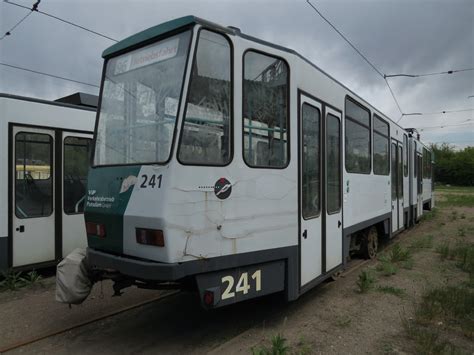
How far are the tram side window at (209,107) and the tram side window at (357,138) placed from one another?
2.83m

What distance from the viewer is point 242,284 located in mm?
3871

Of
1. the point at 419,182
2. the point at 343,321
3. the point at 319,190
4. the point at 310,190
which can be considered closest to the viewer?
the point at 343,321

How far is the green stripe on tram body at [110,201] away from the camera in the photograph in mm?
3812

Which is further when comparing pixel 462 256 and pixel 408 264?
pixel 462 256

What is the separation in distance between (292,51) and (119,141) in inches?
84.7

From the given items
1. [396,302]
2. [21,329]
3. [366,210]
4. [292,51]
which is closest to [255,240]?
[292,51]

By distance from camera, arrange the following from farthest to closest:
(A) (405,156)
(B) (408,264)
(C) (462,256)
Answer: (A) (405,156), (C) (462,256), (B) (408,264)

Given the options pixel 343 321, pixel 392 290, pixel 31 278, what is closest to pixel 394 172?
pixel 392 290

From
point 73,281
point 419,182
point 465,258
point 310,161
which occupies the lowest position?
point 465,258

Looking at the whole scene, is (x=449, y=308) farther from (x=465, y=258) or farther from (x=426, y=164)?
(x=426, y=164)

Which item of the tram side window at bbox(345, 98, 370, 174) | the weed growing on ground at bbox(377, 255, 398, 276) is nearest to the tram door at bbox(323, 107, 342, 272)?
the tram side window at bbox(345, 98, 370, 174)

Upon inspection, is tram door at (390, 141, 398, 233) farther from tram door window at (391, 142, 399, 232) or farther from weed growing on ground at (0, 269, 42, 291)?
weed growing on ground at (0, 269, 42, 291)

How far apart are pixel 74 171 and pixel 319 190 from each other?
4.45 metres

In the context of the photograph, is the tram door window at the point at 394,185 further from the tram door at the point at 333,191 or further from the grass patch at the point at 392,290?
the tram door at the point at 333,191
